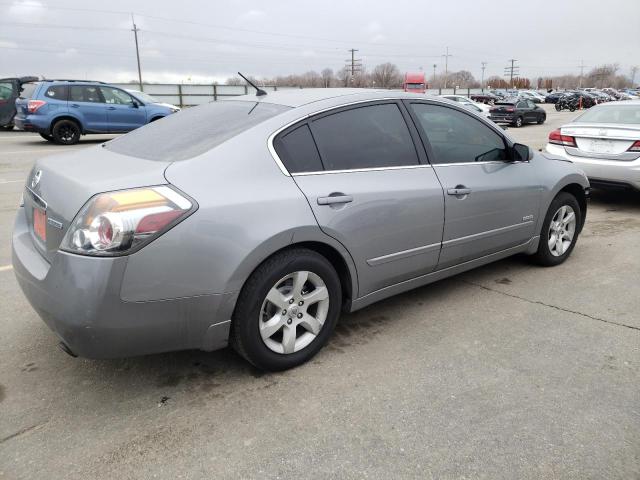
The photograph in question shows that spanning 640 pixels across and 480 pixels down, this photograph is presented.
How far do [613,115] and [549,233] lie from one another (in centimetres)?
392

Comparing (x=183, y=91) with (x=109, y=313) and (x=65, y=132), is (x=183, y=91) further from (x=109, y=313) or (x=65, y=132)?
(x=109, y=313)

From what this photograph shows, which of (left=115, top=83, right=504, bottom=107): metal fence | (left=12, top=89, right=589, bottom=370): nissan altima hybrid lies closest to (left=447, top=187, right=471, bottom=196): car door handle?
(left=12, top=89, right=589, bottom=370): nissan altima hybrid

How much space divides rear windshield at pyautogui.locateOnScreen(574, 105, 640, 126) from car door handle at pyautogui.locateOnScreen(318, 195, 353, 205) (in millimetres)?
5914

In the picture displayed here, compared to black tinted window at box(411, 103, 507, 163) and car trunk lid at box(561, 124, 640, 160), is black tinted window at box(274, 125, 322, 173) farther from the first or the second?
car trunk lid at box(561, 124, 640, 160)

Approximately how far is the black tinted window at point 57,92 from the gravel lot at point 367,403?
12.1 metres

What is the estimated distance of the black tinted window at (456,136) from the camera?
3668mm

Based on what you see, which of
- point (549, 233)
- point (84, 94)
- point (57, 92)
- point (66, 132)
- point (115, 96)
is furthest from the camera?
point (115, 96)

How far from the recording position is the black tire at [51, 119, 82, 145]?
14172mm

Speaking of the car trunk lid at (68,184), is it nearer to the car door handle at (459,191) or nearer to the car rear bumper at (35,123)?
the car door handle at (459,191)

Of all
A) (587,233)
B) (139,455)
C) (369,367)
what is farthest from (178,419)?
(587,233)

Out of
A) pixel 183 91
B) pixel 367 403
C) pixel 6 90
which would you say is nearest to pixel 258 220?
pixel 367 403

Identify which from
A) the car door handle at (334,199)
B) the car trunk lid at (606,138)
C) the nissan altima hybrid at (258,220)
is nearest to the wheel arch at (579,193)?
the nissan altima hybrid at (258,220)

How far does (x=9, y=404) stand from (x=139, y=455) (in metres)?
0.85

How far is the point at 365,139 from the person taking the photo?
3.29 meters
